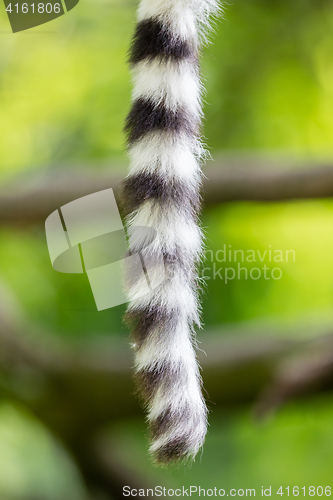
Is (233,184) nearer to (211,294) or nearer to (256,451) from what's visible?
(211,294)

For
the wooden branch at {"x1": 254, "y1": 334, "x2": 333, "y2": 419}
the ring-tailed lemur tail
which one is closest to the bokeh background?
the wooden branch at {"x1": 254, "y1": 334, "x2": 333, "y2": 419}

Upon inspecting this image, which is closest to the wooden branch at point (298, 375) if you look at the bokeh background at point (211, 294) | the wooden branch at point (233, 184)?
the bokeh background at point (211, 294)

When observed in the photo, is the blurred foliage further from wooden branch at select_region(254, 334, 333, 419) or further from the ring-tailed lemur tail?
the ring-tailed lemur tail

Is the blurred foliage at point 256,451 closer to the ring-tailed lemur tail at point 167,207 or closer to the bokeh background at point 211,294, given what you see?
the bokeh background at point 211,294

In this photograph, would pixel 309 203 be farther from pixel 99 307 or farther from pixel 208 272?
pixel 99 307

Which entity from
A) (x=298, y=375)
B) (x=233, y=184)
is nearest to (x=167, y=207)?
(x=233, y=184)

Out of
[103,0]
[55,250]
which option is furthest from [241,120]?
[55,250]

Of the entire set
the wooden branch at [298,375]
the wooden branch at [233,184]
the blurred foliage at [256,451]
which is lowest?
the blurred foliage at [256,451]
